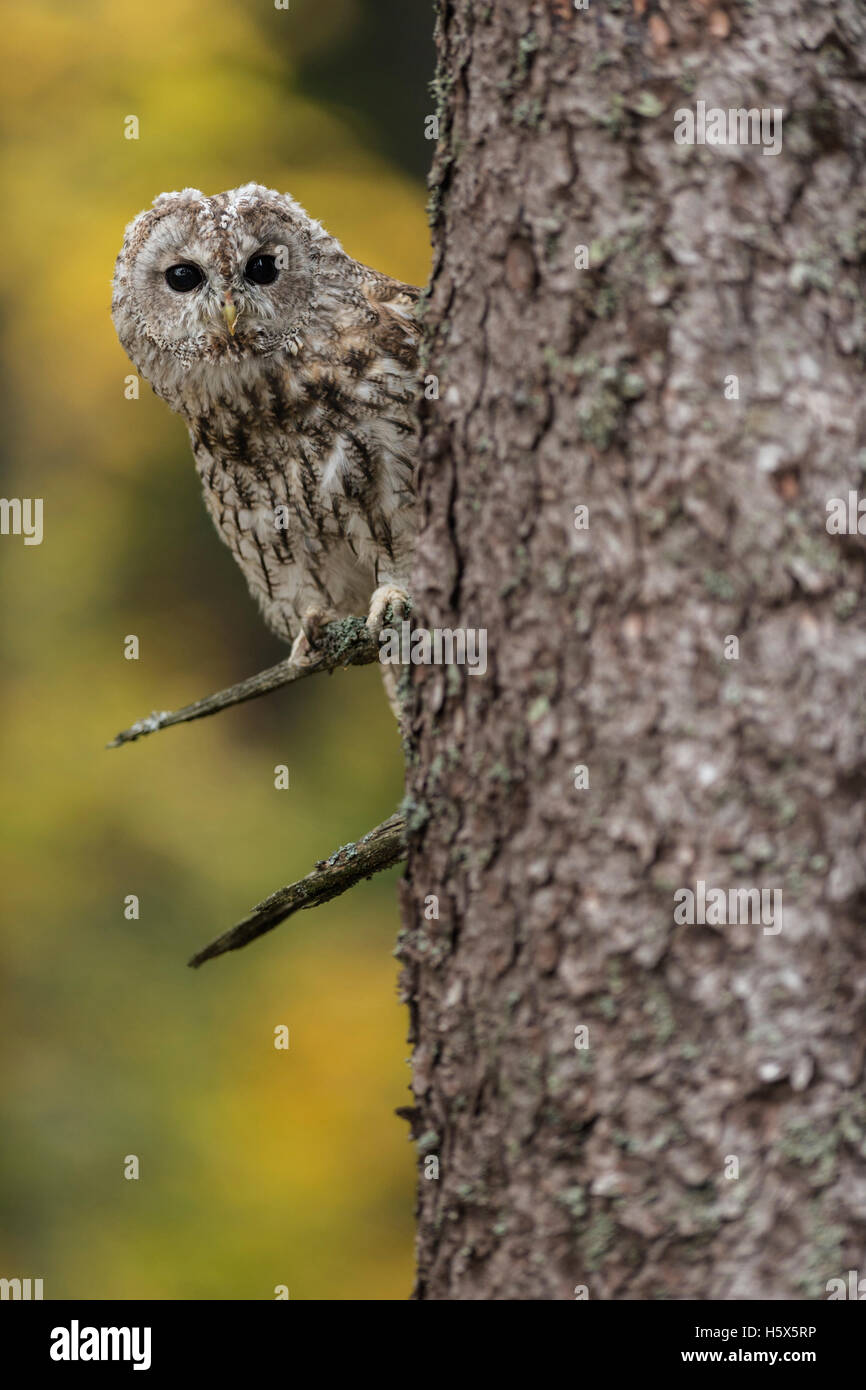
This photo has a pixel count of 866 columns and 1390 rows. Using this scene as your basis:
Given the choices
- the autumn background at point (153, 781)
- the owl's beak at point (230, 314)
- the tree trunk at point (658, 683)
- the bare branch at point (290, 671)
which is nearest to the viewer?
the tree trunk at point (658, 683)

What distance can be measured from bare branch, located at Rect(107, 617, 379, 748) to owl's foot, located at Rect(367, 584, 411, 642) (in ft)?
0.21

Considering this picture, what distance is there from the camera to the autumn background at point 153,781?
4191 millimetres

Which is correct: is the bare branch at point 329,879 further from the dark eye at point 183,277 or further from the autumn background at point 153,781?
the autumn background at point 153,781

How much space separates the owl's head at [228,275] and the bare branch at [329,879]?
1136 millimetres

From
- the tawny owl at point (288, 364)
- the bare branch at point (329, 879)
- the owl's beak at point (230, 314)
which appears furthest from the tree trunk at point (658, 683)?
the owl's beak at point (230, 314)

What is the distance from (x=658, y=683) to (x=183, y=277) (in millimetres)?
1747

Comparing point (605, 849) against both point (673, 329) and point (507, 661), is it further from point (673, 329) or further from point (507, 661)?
point (673, 329)

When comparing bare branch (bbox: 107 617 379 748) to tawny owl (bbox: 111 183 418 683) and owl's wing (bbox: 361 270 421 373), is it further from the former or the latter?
owl's wing (bbox: 361 270 421 373)

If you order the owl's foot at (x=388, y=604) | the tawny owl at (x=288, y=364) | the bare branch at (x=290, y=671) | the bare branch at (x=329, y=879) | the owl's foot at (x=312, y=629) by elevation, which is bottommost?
the bare branch at (x=329, y=879)

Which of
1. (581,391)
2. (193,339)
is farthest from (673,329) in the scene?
(193,339)

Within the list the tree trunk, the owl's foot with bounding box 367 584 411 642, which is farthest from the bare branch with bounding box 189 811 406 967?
the tree trunk

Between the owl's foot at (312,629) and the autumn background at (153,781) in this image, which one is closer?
the owl's foot at (312,629)
